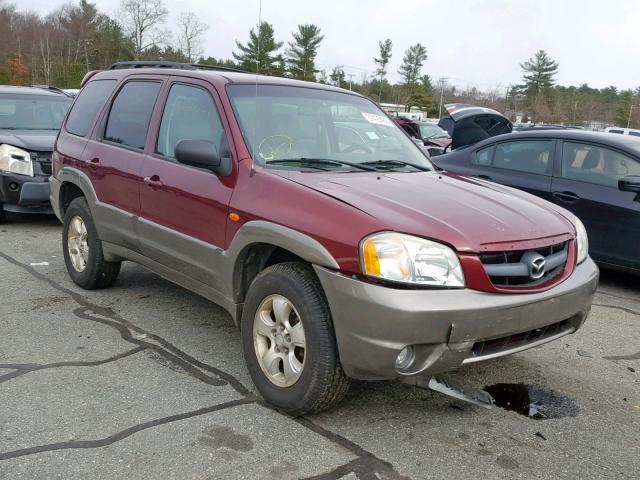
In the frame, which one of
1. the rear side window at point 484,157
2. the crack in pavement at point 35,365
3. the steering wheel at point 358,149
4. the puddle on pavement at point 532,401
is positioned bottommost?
the crack in pavement at point 35,365

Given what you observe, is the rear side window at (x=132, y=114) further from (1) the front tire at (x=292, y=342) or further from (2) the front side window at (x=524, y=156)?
(2) the front side window at (x=524, y=156)

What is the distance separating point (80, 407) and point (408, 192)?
6.77ft

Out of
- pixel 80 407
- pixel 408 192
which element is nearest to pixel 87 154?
pixel 80 407

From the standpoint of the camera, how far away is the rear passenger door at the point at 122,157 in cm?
437

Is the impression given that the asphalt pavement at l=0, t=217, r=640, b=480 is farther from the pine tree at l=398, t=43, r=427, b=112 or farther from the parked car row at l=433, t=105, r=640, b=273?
the pine tree at l=398, t=43, r=427, b=112

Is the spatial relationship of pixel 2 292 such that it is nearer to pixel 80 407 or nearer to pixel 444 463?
pixel 80 407

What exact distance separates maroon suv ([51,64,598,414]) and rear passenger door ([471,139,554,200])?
7.59ft

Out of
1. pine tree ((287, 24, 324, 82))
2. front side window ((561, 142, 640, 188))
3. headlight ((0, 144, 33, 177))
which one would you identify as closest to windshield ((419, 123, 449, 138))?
front side window ((561, 142, 640, 188))

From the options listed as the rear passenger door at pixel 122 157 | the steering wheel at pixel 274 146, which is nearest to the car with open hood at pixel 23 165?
A: the rear passenger door at pixel 122 157

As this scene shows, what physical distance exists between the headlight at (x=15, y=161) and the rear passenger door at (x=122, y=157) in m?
3.26

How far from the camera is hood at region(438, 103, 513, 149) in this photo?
322 inches

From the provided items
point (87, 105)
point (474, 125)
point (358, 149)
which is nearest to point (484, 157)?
point (474, 125)

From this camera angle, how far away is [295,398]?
3096 mm

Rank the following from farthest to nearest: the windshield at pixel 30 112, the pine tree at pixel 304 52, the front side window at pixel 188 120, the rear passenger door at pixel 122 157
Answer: the pine tree at pixel 304 52 < the windshield at pixel 30 112 < the rear passenger door at pixel 122 157 < the front side window at pixel 188 120
